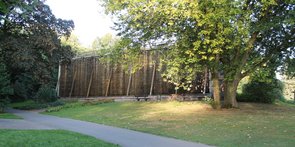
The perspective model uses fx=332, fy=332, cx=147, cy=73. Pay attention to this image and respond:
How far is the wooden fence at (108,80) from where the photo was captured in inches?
1048

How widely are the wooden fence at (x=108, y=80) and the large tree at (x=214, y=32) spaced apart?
5.87 m

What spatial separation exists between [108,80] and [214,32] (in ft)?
54.0

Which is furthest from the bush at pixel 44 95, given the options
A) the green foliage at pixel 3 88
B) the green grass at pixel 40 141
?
the green grass at pixel 40 141

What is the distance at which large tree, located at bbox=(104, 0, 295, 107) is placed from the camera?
14609 mm

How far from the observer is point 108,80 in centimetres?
3031

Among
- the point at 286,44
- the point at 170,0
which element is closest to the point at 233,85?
the point at 286,44

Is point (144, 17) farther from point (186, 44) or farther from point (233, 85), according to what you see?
point (233, 85)

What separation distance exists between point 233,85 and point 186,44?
4.05m

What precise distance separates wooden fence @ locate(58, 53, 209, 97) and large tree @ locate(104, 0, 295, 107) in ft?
19.3

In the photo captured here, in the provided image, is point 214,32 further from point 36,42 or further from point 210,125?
point 36,42

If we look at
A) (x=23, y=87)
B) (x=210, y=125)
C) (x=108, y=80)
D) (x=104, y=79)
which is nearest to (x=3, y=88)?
(x=23, y=87)

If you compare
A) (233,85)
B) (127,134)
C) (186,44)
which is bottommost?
(127,134)

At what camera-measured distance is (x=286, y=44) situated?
58.7ft

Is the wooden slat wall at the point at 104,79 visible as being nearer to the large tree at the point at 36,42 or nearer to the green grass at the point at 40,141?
the large tree at the point at 36,42
